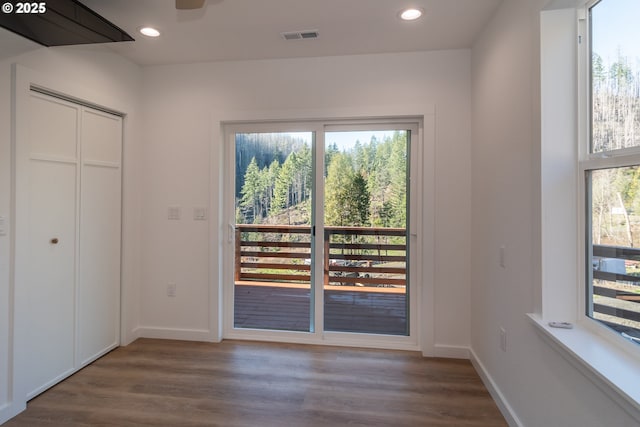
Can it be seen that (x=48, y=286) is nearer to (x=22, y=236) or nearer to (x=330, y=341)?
(x=22, y=236)

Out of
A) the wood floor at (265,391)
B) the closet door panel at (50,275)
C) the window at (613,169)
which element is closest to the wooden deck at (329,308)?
the wood floor at (265,391)

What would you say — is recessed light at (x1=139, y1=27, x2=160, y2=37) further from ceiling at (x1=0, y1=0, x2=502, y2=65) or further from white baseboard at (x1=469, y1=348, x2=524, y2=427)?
white baseboard at (x1=469, y1=348, x2=524, y2=427)

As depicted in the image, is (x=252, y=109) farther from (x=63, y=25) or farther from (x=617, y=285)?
(x=617, y=285)

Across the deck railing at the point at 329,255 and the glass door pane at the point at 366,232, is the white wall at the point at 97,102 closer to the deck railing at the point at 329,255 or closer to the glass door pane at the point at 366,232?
the deck railing at the point at 329,255

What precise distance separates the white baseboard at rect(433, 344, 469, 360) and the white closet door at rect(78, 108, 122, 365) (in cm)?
287

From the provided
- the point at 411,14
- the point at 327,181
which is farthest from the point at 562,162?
the point at 327,181

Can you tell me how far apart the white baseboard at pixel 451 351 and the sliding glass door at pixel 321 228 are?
0.94ft

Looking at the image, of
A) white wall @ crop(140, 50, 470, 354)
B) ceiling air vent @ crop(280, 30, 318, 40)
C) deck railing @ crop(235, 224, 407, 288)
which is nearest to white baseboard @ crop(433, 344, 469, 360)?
white wall @ crop(140, 50, 470, 354)

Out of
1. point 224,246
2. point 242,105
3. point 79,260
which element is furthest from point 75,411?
point 242,105

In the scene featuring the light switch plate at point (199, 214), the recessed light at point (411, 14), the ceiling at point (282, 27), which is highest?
the ceiling at point (282, 27)

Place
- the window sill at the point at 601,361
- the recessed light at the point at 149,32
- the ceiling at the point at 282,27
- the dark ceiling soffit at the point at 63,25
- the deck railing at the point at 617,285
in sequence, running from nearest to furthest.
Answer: the window sill at the point at 601,361, the deck railing at the point at 617,285, the dark ceiling soffit at the point at 63,25, the ceiling at the point at 282,27, the recessed light at the point at 149,32

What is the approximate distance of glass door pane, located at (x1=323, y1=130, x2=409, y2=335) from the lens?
9.76 feet

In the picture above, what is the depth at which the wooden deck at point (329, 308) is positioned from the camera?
3.03 m

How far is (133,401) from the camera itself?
2146mm
